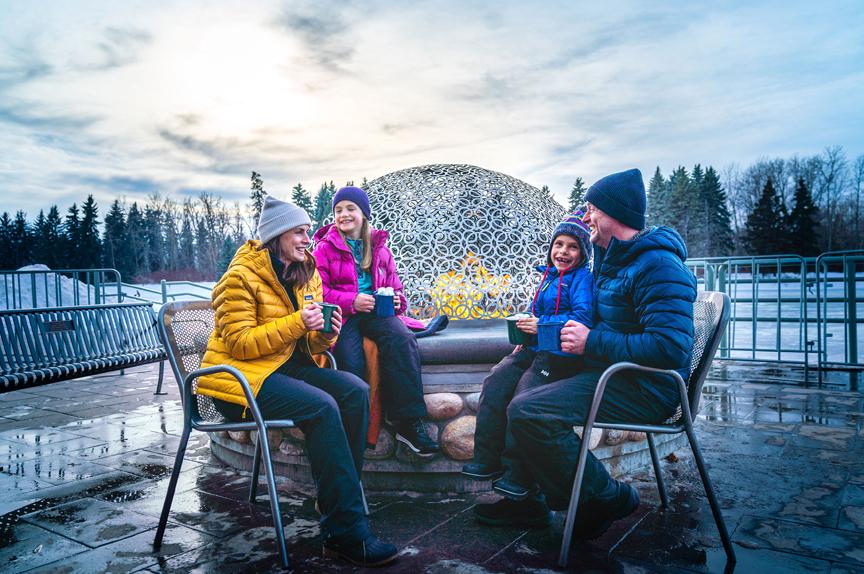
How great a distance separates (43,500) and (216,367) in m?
1.88

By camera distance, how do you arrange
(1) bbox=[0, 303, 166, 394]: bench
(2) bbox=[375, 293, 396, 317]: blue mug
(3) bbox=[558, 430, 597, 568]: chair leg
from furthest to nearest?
(1) bbox=[0, 303, 166, 394]: bench < (2) bbox=[375, 293, 396, 317]: blue mug < (3) bbox=[558, 430, 597, 568]: chair leg

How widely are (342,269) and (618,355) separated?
2009 mm

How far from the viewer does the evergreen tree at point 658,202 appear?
52062 millimetres

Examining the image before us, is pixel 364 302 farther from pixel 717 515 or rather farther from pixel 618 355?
pixel 717 515

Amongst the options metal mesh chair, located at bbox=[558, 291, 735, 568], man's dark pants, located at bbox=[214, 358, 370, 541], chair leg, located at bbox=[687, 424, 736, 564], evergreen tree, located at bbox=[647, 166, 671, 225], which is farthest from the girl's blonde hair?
evergreen tree, located at bbox=[647, 166, 671, 225]

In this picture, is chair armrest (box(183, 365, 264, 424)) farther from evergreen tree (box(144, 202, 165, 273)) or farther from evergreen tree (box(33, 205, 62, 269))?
evergreen tree (box(144, 202, 165, 273))

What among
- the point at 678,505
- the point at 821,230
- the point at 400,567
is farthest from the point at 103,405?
the point at 821,230

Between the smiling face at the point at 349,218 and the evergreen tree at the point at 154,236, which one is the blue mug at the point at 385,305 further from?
the evergreen tree at the point at 154,236

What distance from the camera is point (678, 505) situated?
11.0 ft

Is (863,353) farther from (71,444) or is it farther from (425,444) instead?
(71,444)

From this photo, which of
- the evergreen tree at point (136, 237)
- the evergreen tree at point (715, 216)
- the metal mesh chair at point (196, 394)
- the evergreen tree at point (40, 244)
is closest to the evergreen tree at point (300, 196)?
Answer: the evergreen tree at point (40, 244)

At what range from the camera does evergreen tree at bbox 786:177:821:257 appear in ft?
154

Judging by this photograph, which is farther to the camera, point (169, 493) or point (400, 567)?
point (169, 493)

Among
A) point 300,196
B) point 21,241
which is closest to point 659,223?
point 300,196
